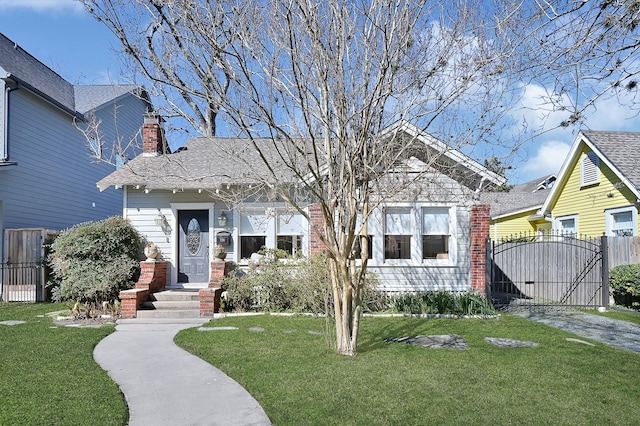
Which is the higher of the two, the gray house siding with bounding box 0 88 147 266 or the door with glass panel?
the gray house siding with bounding box 0 88 147 266

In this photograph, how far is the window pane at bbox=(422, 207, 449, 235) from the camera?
11.9 m

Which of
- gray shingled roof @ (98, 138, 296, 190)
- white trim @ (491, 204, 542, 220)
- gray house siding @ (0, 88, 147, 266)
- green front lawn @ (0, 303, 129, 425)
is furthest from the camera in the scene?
white trim @ (491, 204, 542, 220)

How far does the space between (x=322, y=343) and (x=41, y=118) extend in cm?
1296

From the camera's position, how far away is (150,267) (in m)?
11.2

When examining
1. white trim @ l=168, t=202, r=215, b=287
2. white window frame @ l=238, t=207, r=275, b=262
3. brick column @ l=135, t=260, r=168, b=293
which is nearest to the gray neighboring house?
white trim @ l=168, t=202, r=215, b=287

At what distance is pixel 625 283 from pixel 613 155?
4.93 meters

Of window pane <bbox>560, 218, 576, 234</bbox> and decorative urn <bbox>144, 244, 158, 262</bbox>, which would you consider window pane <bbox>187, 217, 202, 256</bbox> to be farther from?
window pane <bbox>560, 218, 576, 234</bbox>

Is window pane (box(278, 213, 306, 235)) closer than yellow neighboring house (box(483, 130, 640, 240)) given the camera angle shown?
Yes

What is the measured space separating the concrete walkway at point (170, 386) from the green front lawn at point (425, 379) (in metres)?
0.21

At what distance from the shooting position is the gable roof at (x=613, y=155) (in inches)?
559

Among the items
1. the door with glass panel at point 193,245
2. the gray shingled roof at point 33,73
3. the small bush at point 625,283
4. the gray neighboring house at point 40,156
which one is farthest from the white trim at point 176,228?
the small bush at point 625,283

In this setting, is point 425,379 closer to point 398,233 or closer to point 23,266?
point 398,233

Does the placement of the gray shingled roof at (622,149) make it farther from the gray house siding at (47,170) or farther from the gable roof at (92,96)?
the gable roof at (92,96)

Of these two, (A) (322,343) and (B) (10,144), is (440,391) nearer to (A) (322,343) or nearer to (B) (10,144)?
(A) (322,343)
